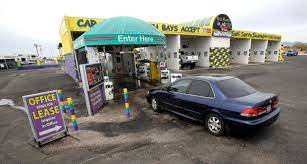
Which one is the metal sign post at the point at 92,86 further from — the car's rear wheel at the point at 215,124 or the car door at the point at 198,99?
the car's rear wheel at the point at 215,124

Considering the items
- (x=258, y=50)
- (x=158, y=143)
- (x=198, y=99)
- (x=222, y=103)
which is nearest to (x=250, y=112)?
(x=222, y=103)

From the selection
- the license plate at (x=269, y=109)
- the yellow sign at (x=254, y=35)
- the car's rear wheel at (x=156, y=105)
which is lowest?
the car's rear wheel at (x=156, y=105)

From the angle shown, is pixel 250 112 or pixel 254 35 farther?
pixel 254 35

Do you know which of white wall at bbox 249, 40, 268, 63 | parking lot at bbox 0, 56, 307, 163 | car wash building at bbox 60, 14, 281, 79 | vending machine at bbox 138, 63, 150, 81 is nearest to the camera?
parking lot at bbox 0, 56, 307, 163

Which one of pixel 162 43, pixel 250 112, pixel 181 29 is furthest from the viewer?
pixel 181 29

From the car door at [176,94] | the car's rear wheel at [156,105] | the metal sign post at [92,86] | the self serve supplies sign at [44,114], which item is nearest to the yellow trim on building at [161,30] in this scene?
the metal sign post at [92,86]

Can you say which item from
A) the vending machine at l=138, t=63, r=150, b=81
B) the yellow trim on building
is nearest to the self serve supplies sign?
the yellow trim on building

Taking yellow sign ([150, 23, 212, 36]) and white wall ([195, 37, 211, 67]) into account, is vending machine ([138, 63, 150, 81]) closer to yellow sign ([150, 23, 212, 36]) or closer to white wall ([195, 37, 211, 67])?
yellow sign ([150, 23, 212, 36])

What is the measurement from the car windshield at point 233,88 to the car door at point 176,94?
1009mm

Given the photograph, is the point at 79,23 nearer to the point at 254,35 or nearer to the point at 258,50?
the point at 254,35

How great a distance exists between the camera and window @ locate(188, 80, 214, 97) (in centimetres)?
408

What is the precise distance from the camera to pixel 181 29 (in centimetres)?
1798

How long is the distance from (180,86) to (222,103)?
1498 millimetres

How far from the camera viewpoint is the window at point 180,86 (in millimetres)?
4714
